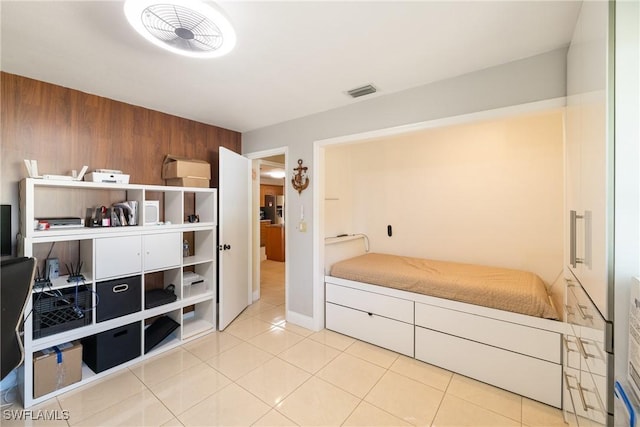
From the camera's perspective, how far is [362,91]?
2367 millimetres

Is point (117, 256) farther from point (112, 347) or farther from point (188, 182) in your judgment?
point (188, 182)

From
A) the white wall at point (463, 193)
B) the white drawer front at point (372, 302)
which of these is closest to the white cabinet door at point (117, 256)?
the white drawer front at point (372, 302)

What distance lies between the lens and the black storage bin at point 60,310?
188 centimetres

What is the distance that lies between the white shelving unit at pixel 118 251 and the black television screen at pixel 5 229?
0.27ft

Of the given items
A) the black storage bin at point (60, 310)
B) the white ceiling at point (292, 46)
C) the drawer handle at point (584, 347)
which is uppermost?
the white ceiling at point (292, 46)

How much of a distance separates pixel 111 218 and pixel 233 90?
1619 mm

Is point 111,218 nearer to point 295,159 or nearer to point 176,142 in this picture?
point 176,142

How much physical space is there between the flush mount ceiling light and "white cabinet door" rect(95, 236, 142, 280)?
Result: 1664mm

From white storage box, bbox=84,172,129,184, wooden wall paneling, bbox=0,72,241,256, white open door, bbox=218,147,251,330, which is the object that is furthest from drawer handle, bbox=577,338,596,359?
wooden wall paneling, bbox=0,72,241,256

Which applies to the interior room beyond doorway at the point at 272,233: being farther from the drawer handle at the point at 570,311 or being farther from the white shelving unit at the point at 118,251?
the drawer handle at the point at 570,311

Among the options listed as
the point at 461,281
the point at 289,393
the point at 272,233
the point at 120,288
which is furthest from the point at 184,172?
the point at 272,233

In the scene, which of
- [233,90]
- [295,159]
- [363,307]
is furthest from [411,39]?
[363,307]

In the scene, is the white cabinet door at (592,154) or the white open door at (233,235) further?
the white open door at (233,235)

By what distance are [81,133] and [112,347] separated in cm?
196
